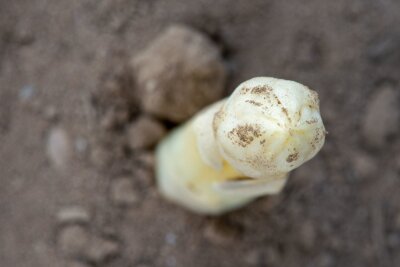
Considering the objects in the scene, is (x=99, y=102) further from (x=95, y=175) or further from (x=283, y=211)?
(x=283, y=211)

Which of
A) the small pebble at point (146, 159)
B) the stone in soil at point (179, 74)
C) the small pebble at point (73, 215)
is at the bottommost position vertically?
the small pebble at point (73, 215)

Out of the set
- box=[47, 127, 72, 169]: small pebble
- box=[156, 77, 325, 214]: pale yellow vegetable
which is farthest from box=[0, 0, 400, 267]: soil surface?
box=[156, 77, 325, 214]: pale yellow vegetable

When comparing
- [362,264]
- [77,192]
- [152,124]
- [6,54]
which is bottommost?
[362,264]

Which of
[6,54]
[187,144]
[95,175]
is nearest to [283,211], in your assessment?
[187,144]

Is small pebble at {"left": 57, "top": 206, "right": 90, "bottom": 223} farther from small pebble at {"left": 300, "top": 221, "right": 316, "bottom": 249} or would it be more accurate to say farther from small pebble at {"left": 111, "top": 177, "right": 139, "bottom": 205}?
small pebble at {"left": 300, "top": 221, "right": 316, "bottom": 249}

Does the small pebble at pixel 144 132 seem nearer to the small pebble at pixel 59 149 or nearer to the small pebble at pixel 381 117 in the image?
the small pebble at pixel 59 149

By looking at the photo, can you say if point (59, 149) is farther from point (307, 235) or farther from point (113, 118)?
point (307, 235)

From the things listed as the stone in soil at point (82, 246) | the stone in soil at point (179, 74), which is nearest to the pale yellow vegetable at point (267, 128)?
the stone in soil at point (179, 74)
